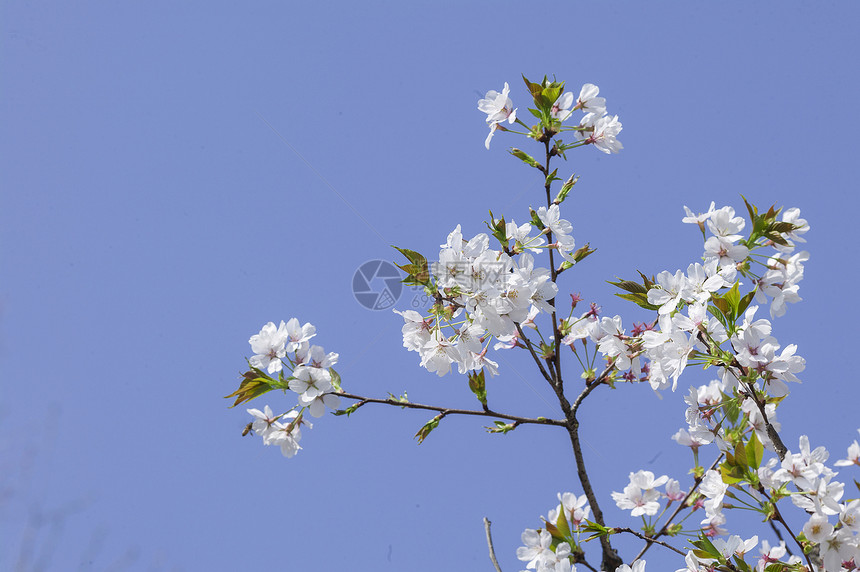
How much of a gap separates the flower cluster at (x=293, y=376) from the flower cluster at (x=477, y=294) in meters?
0.24

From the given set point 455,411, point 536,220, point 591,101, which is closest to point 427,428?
point 455,411

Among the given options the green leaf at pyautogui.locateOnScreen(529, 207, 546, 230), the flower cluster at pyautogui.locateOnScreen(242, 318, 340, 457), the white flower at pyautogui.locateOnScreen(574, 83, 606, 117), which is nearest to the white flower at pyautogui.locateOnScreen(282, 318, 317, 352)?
the flower cluster at pyautogui.locateOnScreen(242, 318, 340, 457)

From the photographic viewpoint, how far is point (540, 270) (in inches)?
64.8

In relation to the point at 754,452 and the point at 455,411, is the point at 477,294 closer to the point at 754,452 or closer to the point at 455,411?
the point at 455,411

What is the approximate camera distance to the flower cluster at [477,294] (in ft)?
5.02

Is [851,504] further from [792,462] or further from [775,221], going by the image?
[775,221]

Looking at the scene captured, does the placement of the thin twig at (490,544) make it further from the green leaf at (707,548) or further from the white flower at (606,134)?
the white flower at (606,134)

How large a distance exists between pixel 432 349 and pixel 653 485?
3.16ft

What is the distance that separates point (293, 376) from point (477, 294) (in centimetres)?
55

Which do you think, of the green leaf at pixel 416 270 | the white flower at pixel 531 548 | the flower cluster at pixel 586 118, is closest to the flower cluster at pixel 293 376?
the green leaf at pixel 416 270

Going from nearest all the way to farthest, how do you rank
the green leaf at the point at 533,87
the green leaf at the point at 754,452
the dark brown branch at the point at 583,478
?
the green leaf at the point at 754,452, the dark brown branch at the point at 583,478, the green leaf at the point at 533,87

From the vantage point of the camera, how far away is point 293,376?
1641 mm

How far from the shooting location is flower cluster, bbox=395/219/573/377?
5.02 feet

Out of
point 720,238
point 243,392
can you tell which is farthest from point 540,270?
point 243,392
